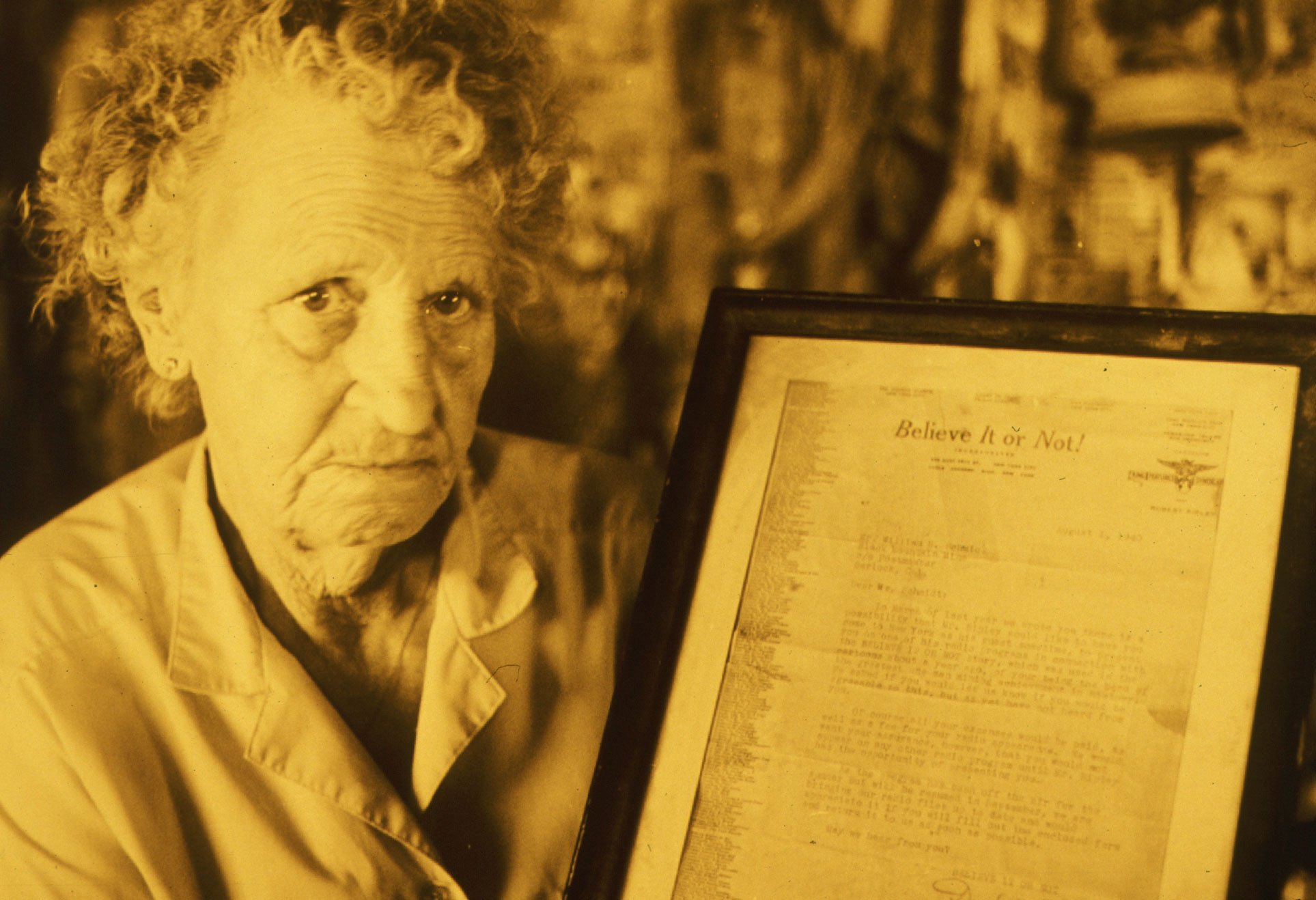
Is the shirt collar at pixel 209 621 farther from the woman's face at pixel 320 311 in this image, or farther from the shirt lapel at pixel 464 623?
the shirt lapel at pixel 464 623

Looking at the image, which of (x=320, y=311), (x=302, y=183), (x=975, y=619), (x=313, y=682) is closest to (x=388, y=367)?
(x=320, y=311)

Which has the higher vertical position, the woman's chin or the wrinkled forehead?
the wrinkled forehead

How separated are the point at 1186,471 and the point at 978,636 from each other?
19 cm

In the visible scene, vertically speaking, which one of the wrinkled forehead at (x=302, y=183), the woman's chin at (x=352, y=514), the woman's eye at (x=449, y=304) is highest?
the wrinkled forehead at (x=302, y=183)

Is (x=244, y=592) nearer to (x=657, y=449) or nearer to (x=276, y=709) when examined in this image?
(x=276, y=709)

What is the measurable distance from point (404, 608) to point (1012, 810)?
1.76 feet

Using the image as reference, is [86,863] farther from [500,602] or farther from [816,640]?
[816,640]

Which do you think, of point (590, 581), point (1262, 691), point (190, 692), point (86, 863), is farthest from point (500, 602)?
point (1262, 691)

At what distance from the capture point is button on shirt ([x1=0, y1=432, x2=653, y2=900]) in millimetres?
936

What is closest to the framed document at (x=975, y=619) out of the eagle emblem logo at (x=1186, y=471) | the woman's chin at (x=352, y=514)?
the eagle emblem logo at (x=1186, y=471)

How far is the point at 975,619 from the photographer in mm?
883

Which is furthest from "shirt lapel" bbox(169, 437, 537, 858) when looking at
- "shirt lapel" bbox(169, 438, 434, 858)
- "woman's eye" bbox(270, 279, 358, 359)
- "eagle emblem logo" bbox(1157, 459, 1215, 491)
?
"eagle emblem logo" bbox(1157, 459, 1215, 491)

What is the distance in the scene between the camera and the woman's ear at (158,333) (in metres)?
1.07

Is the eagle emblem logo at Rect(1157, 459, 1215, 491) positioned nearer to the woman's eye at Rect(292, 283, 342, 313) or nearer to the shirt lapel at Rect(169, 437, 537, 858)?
the shirt lapel at Rect(169, 437, 537, 858)
